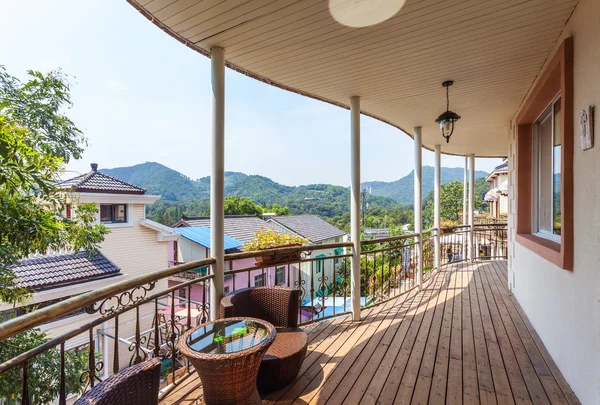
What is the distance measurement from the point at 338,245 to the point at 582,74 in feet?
7.58

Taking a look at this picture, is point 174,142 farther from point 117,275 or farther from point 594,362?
point 594,362

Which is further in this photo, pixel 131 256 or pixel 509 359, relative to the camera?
pixel 131 256

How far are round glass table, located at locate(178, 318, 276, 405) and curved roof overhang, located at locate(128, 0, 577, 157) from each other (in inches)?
83.5

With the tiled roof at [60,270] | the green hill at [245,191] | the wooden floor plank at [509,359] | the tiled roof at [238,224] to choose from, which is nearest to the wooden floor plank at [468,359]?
the wooden floor plank at [509,359]

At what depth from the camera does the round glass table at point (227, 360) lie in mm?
1513

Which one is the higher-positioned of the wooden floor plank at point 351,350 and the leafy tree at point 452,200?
the leafy tree at point 452,200

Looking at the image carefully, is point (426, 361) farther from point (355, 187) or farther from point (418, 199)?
point (418, 199)

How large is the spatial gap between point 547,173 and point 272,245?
3.24 metres

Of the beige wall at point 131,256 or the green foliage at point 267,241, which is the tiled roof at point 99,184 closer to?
the beige wall at point 131,256

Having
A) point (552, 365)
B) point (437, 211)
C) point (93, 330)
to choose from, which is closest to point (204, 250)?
point (437, 211)

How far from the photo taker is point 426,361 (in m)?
2.43

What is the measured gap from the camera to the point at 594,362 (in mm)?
1686

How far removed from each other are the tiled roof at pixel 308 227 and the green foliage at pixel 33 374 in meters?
A: 14.5

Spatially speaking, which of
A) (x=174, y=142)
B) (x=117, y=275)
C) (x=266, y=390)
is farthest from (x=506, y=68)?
(x=174, y=142)
